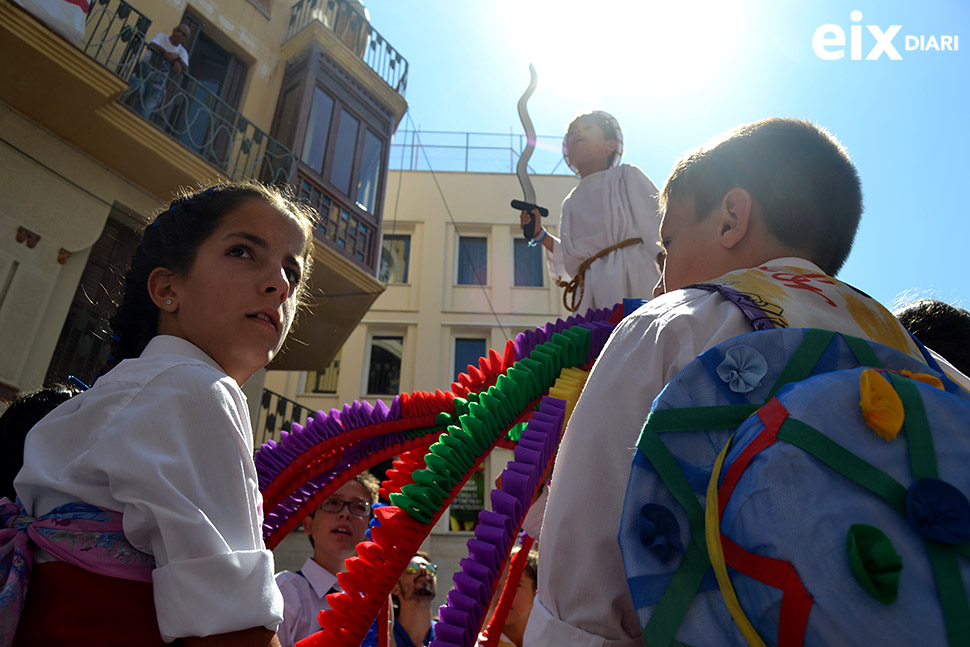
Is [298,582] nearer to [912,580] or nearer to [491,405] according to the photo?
[491,405]

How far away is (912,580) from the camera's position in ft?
2.27

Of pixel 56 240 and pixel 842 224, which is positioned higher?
pixel 56 240

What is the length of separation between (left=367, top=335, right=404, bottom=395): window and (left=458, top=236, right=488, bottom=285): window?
2.43 meters

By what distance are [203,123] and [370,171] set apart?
11.4 ft

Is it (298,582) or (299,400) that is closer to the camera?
(298,582)

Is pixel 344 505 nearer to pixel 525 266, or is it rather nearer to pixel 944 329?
pixel 944 329

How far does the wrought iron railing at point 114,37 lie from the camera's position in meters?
7.60

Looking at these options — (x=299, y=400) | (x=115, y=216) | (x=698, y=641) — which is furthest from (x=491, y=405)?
(x=299, y=400)

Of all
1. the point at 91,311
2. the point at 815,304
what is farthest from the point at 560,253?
the point at 91,311

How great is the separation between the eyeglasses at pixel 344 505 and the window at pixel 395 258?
44.2ft

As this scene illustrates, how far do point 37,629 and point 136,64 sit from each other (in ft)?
→ 27.6

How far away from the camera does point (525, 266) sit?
18078 millimetres

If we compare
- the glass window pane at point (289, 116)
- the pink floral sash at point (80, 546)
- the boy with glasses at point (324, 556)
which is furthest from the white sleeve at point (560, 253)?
the glass window pane at point (289, 116)

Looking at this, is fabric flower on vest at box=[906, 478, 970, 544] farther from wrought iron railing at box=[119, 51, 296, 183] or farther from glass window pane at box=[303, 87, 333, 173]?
glass window pane at box=[303, 87, 333, 173]
